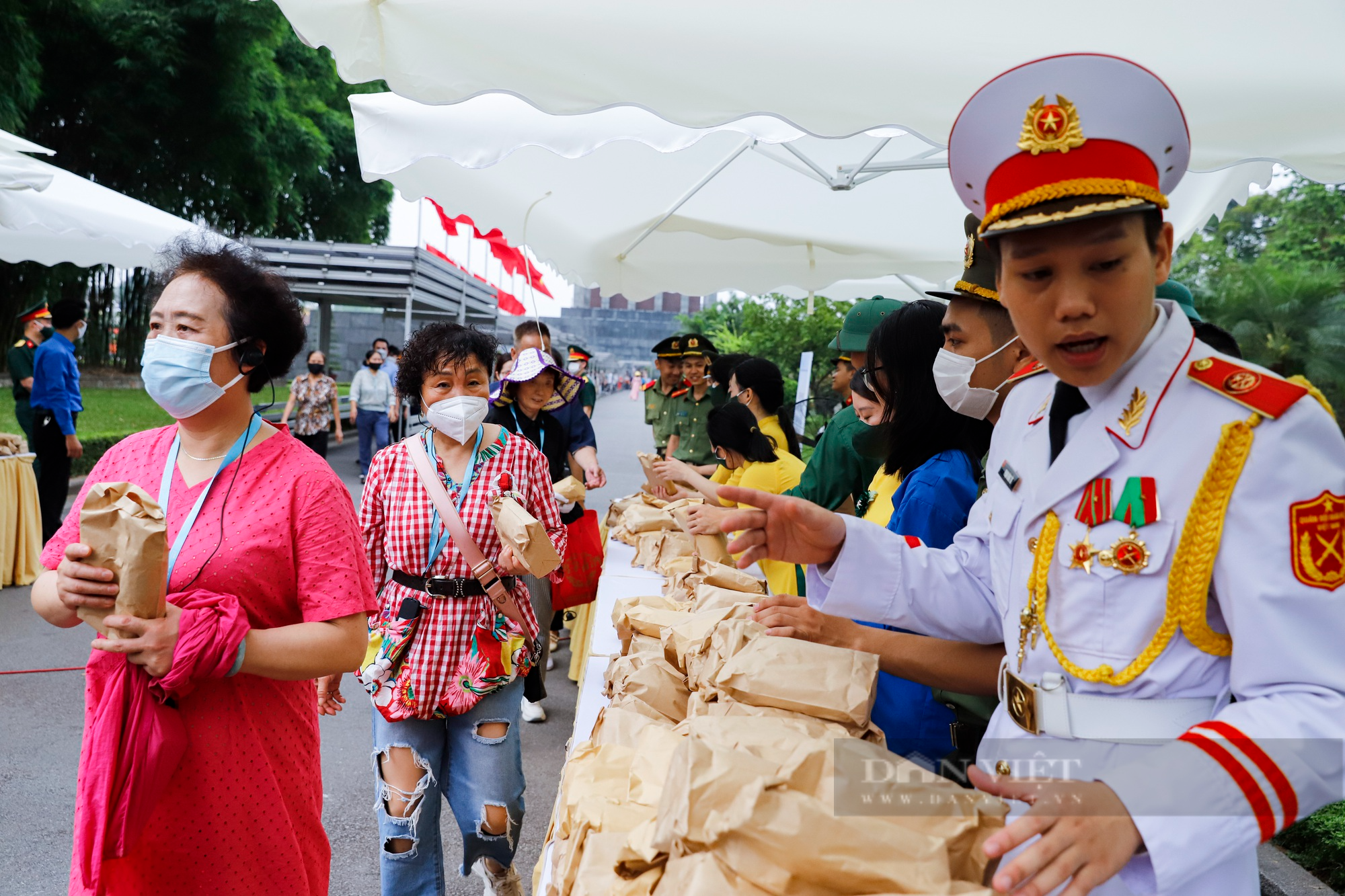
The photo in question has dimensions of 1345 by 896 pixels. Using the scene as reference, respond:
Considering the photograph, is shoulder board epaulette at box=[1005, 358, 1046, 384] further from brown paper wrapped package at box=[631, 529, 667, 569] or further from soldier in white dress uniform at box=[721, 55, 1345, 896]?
brown paper wrapped package at box=[631, 529, 667, 569]

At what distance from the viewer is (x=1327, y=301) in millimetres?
12109

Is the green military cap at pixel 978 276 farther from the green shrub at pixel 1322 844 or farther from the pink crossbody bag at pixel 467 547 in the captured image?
the green shrub at pixel 1322 844

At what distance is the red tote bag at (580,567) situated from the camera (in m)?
4.34

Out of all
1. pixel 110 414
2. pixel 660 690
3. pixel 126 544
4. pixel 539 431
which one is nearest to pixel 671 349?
pixel 539 431

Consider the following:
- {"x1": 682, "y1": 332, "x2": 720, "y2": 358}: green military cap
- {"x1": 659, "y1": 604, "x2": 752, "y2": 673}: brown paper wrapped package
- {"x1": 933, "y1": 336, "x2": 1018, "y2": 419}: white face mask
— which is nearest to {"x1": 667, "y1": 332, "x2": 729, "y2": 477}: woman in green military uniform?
{"x1": 682, "y1": 332, "x2": 720, "y2": 358}: green military cap

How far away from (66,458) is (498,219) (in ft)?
16.9

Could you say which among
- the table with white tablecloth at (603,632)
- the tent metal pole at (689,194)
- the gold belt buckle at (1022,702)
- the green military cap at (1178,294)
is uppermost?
the tent metal pole at (689,194)

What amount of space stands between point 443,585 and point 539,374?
231cm

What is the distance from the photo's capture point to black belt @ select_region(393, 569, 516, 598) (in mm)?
2861

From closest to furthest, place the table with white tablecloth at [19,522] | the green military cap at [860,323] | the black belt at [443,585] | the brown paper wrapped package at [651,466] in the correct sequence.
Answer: the black belt at [443,585] < the green military cap at [860,323] < the brown paper wrapped package at [651,466] < the table with white tablecloth at [19,522]

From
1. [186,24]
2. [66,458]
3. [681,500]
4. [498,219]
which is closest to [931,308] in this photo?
[681,500]

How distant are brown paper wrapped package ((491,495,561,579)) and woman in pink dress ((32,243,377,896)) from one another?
27.3 inches

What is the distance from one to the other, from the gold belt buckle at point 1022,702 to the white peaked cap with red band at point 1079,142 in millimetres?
638

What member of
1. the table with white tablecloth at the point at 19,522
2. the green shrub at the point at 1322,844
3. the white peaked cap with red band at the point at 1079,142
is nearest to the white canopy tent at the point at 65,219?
the table with white tablecloth at the point at 19,522
